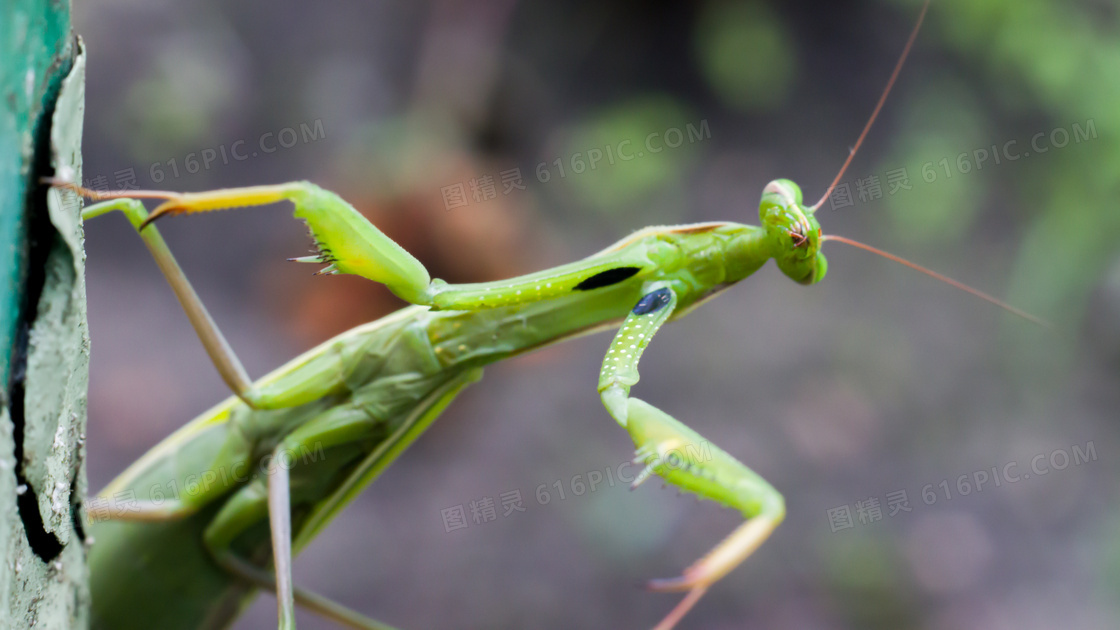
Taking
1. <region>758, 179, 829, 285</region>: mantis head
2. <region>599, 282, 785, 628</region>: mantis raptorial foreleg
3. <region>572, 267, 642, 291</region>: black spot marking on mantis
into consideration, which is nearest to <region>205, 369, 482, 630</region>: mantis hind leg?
<region>572, 267, 642, 291</region>: black spot marking on mantis

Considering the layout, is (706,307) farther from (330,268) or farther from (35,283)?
(35,283)

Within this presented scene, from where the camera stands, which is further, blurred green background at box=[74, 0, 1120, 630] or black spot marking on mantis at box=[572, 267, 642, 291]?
blurred green background at box=[74, 0, 1120, 630]

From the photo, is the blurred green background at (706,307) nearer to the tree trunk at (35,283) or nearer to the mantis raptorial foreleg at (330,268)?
the mantis raptorial foreleg at (330,268)

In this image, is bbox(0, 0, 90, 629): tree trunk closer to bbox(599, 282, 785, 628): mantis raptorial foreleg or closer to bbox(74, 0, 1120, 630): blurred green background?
bbox(599, 282, 785, 628): mantis raptorial foreleg

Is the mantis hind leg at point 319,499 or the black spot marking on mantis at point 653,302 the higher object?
the black spot marking on mantis at point 653,302

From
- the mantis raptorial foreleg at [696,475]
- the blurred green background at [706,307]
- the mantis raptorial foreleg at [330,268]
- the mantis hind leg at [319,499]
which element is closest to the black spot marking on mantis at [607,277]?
the mantis raptorial foreleg at [330,268]

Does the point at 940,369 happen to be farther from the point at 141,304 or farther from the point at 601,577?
the point at 141,304
